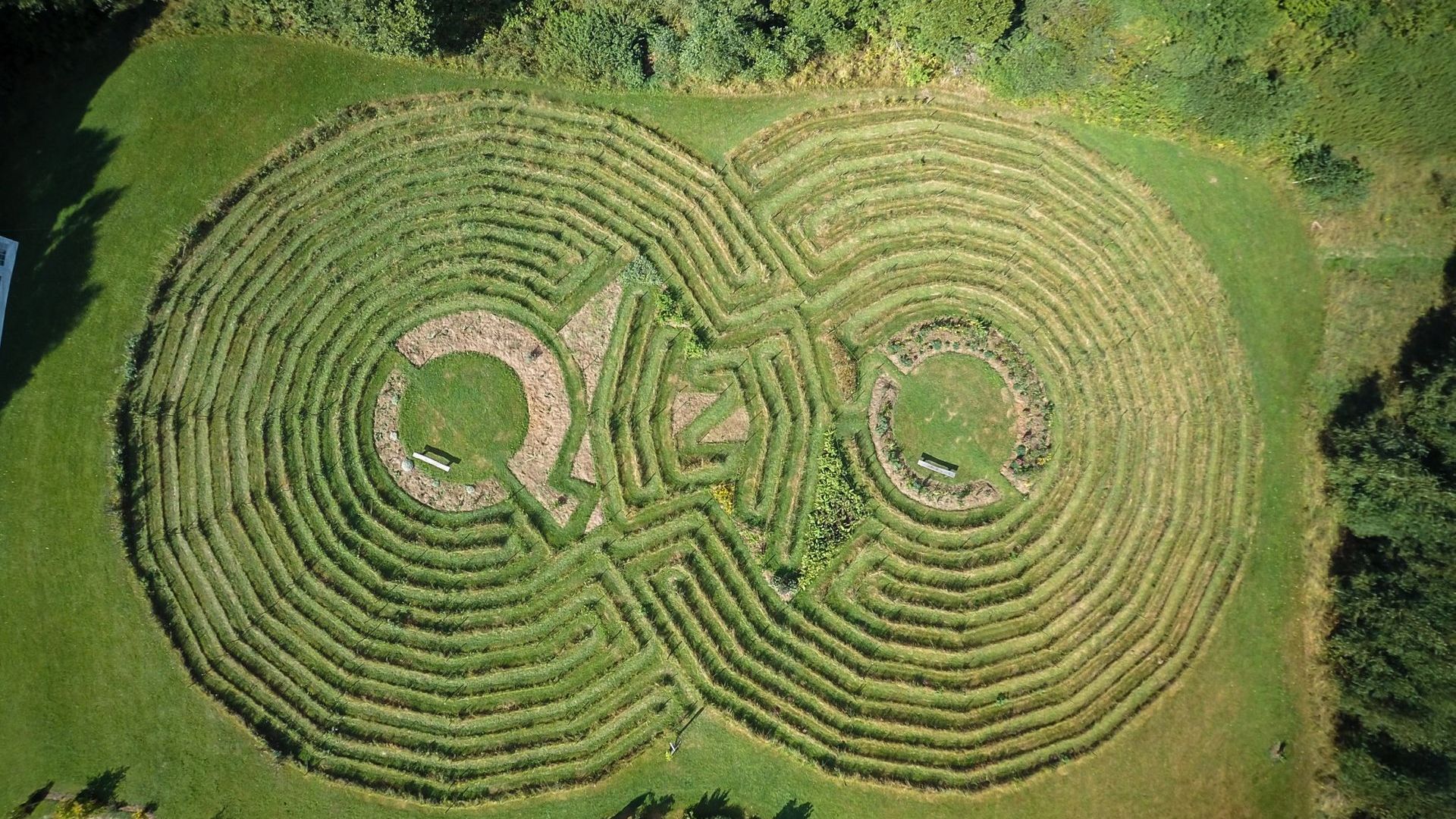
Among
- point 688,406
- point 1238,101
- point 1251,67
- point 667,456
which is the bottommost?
point 667,456

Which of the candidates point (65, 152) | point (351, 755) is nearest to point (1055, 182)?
point (351, 755)

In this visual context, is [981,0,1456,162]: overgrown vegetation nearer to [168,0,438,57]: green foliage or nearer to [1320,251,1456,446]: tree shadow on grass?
[1320,251,1456,446]: tree shadow on grass

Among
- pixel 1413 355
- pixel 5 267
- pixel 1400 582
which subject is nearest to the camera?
pixel 1400 582

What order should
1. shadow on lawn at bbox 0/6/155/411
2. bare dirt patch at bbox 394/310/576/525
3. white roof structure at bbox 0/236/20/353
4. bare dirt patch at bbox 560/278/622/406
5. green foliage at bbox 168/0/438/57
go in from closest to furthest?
green foliage at bbox 168/0/438/57
white roof structure at bbox 0/236/20/353
shadow on lawn at bbox 0/6/155/411
bare dirt patch at bbox 394/310/576/525
bare dirt patch at bbox 560/278/622/406

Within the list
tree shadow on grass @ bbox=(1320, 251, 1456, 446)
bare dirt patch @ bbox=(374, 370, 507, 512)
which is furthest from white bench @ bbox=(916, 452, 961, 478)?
bare dirt patch @ bbox=(374, 370, 507, 512)

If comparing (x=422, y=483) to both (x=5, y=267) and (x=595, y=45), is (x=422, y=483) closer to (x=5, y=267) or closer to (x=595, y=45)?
(x=5, y=267)

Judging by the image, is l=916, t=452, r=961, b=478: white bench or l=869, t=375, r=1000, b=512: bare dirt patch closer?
l=916, t=452, r=961, b=478: white bench

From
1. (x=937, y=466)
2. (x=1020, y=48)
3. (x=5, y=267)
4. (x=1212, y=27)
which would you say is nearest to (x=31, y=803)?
(x=5, y=267)
